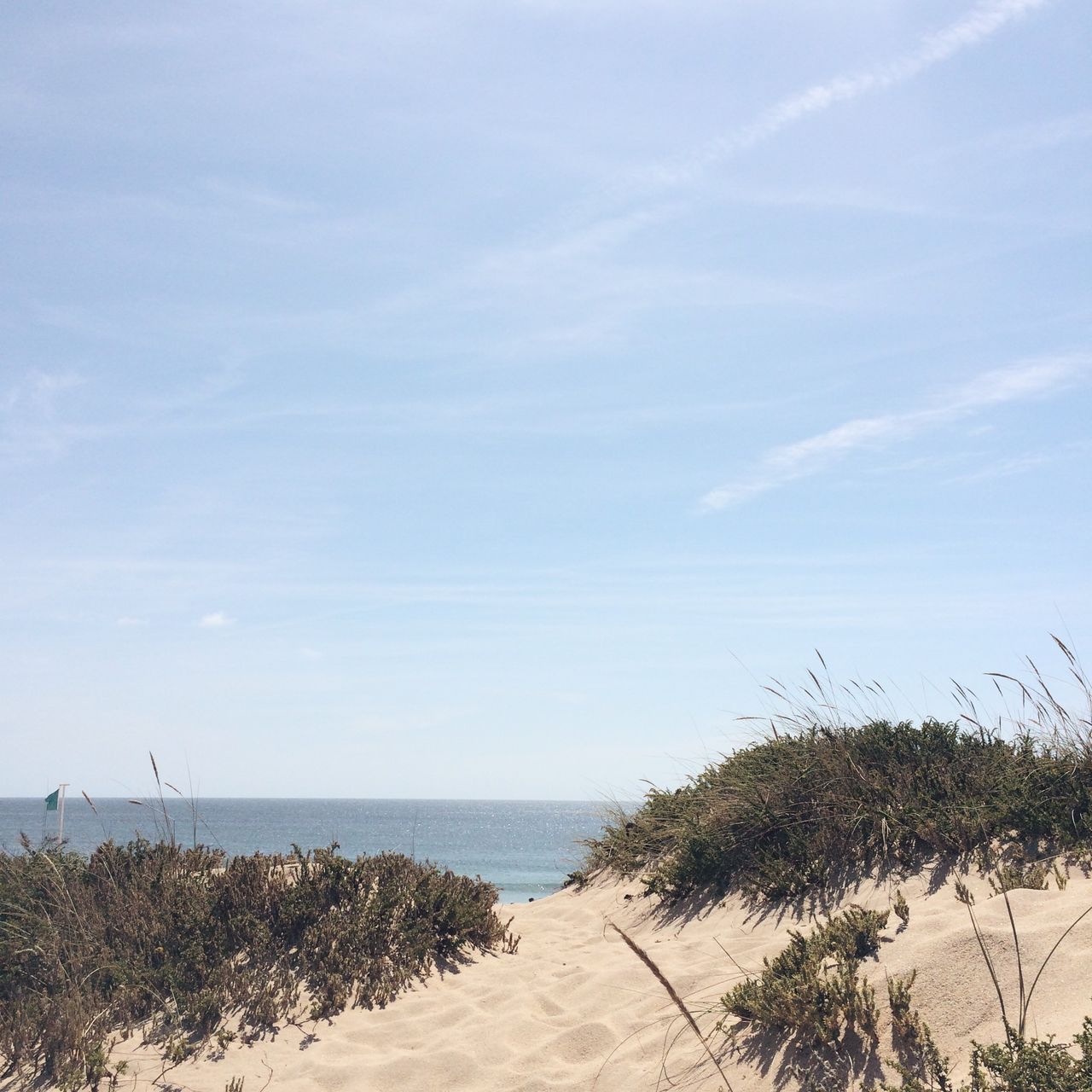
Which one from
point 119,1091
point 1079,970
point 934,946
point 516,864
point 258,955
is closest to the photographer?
point 1079,970

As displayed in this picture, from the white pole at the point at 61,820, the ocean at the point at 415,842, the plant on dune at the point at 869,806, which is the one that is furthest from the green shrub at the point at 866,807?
the white pole at the point at 61,820

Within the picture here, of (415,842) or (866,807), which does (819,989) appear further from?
(415,842)

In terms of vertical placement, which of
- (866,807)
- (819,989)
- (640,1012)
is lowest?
(640,1012)

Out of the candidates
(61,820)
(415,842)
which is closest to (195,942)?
(61,820)

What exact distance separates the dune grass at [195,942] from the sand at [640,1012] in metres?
0.28

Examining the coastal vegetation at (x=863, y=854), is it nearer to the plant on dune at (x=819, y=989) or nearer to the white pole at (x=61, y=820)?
the plant on dune at (x=819, y=989)

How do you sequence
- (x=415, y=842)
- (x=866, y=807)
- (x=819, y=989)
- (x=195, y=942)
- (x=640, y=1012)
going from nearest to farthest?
(x=819, y=989) < (x=640, y=1012) < (x=195, y=942) < (x=866, y=807) < (x=415, y=842)

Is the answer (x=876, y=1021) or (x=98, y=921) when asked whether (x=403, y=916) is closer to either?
(x=98, y=921)

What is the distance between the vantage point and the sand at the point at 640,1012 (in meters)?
4.76

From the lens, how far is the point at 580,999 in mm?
6559

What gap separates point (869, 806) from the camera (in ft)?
26.0

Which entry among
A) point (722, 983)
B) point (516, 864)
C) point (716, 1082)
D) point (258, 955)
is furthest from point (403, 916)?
point (516, 864)

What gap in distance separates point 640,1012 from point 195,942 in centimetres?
374

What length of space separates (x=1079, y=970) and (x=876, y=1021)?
1.10m
